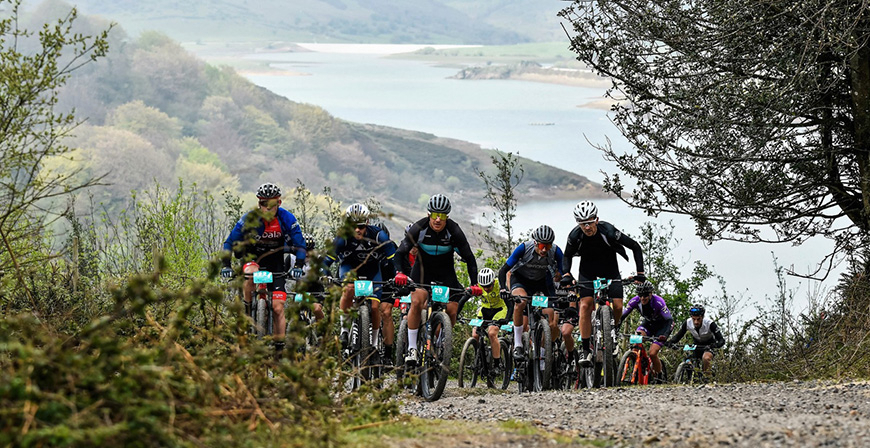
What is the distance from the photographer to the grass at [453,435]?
681 centimetres

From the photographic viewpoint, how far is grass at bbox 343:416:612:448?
268 inches

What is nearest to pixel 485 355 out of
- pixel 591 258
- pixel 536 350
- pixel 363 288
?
pixel 536 350

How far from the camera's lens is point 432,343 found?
1238 centimetres

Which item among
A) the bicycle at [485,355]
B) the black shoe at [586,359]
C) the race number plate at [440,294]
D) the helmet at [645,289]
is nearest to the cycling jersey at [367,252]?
the race number plate at [440,294]

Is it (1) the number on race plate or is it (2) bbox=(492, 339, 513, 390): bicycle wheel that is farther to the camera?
(2) bbox=(492, 339, 513, 390): bicycle wheel

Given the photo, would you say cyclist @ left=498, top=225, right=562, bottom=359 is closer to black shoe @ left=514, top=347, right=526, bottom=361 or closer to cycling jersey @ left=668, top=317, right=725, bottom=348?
black shoe @ left=514, top=347, right=526, bottom=361

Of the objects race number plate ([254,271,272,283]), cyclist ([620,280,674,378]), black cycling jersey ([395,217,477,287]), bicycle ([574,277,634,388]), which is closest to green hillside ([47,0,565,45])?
cyclist ([620,280,674,378])

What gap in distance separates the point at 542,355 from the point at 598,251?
1.57 metres

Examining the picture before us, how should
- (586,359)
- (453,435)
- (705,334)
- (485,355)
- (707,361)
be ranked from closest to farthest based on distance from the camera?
(453,435)
(586,359)
(485,355)
(707,361)
(705,334)

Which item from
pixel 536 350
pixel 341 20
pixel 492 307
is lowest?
pixel 536 350

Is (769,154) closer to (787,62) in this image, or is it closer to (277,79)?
(787,62)

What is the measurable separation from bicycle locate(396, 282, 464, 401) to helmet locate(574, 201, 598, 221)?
2185 mm

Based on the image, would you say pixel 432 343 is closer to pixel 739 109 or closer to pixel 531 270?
pixel 531 270

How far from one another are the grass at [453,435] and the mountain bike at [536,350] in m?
5.71
